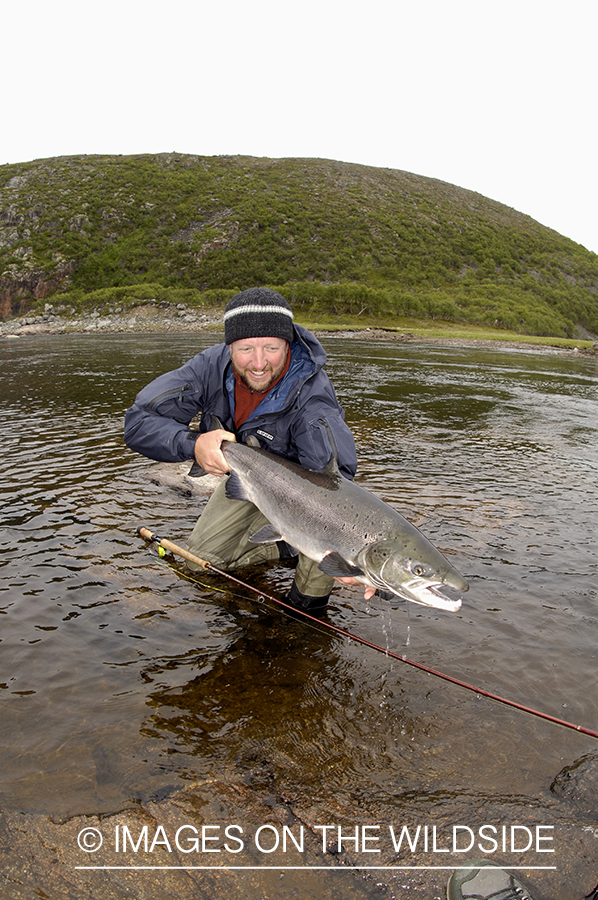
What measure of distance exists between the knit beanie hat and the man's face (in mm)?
87

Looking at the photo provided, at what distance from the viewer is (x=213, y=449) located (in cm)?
451

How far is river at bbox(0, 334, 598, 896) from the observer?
316cm

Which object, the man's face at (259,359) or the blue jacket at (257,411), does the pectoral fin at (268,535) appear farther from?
the man's face at (259,359)

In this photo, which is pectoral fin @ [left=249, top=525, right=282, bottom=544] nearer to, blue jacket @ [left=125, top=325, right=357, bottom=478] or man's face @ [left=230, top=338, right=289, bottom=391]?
blue jacket @ [left=125, top=325, right=357, bottom=478]

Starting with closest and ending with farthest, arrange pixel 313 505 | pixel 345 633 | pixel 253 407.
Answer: pixel 313 505 → pixel 345 633 → pixel 253 407

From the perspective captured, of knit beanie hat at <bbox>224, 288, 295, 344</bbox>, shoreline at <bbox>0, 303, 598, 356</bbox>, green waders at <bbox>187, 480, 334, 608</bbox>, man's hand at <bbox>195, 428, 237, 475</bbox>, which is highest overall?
shoreline at <bbox>0, 303, 598, 356</bbox>

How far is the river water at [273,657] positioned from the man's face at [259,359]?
7.28 ft

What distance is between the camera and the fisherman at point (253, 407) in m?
4.51

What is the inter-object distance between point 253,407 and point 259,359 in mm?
572

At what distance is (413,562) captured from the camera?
3.32 m

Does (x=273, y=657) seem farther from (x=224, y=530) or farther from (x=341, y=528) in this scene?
(x=224, y=530)

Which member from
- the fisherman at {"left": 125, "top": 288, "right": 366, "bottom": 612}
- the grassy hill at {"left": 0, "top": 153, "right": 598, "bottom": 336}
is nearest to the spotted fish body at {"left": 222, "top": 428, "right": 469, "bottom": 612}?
the fisherman at {"left": 125, "top": 288, "right": 366, "bottom": 612}

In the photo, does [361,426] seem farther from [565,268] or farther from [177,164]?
[177,164]
